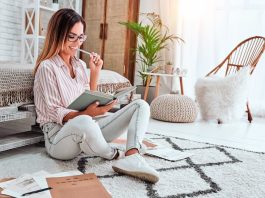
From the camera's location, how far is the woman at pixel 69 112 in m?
1.51

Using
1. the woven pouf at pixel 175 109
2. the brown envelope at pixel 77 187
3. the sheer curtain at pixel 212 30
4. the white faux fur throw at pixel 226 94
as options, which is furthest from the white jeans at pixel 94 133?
the sheer curtain at pixel 212 30

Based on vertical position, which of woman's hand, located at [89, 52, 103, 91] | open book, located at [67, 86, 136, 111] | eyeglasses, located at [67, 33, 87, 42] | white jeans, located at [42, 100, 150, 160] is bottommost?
white jeans, located at [42, 100, 150, 160]

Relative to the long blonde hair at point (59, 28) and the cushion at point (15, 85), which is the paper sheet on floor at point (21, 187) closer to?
the cushion at point (15, 85)

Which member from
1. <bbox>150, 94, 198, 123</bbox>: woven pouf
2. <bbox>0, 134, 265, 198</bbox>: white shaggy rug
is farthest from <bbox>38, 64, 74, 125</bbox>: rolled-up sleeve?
<bbox>150, 94, 198, 123</bbox>: woven pouf

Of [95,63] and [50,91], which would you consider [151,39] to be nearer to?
[95,63]

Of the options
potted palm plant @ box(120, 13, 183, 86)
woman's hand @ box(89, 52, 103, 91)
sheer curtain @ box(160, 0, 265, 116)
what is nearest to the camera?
woman's hand @ box(89, 52, 103, 91)

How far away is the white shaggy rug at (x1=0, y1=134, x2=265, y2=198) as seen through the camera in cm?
135

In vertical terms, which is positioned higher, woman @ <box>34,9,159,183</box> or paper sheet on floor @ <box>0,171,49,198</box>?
woman @ <box>34,9,159,183</box>

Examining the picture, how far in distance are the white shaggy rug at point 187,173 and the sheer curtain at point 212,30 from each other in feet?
6.94

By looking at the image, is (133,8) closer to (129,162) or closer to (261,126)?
(261,126)

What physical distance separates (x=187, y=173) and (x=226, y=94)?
1752 millimetres

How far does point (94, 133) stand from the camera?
149 centimetres

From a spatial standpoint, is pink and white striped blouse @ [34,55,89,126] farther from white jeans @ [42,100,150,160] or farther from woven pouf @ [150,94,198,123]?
woven pouf @ [150,94,198,123]

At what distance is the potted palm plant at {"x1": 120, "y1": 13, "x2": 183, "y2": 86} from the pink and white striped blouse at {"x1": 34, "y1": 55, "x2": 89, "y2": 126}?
7.44ft
